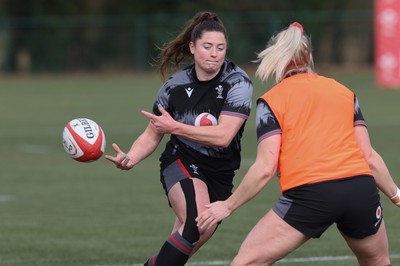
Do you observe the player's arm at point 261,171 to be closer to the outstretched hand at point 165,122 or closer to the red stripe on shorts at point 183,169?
the outstretched hand at point 165,122

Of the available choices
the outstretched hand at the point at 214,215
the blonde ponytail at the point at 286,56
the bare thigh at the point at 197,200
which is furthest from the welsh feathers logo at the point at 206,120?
the outstretched hand at the point at 214,215

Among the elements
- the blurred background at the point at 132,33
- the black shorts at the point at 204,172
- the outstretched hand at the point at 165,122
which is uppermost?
the outstretched hand at the point at 165,122

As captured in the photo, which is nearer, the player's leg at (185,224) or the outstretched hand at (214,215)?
the outstretched hand at (214,215)

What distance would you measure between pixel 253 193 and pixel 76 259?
3.57 m

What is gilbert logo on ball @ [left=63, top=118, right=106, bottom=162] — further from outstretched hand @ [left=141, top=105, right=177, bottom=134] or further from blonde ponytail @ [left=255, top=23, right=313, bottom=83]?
blonde ponytail @ [left=255, top=23, right=313, bottom=83]

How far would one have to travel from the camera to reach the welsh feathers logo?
718 cm

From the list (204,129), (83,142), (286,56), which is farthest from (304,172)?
(83,142)

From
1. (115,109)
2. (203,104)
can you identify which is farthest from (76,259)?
(115,109)

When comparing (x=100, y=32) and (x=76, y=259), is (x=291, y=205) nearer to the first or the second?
(x=76, y=259)

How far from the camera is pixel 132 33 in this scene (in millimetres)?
46156

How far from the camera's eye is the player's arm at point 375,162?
6082 mm

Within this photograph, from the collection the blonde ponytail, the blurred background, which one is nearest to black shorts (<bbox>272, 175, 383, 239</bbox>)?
the blonde ponytail

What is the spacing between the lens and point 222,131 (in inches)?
271

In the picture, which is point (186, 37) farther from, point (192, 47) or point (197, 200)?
point (197, 200)
